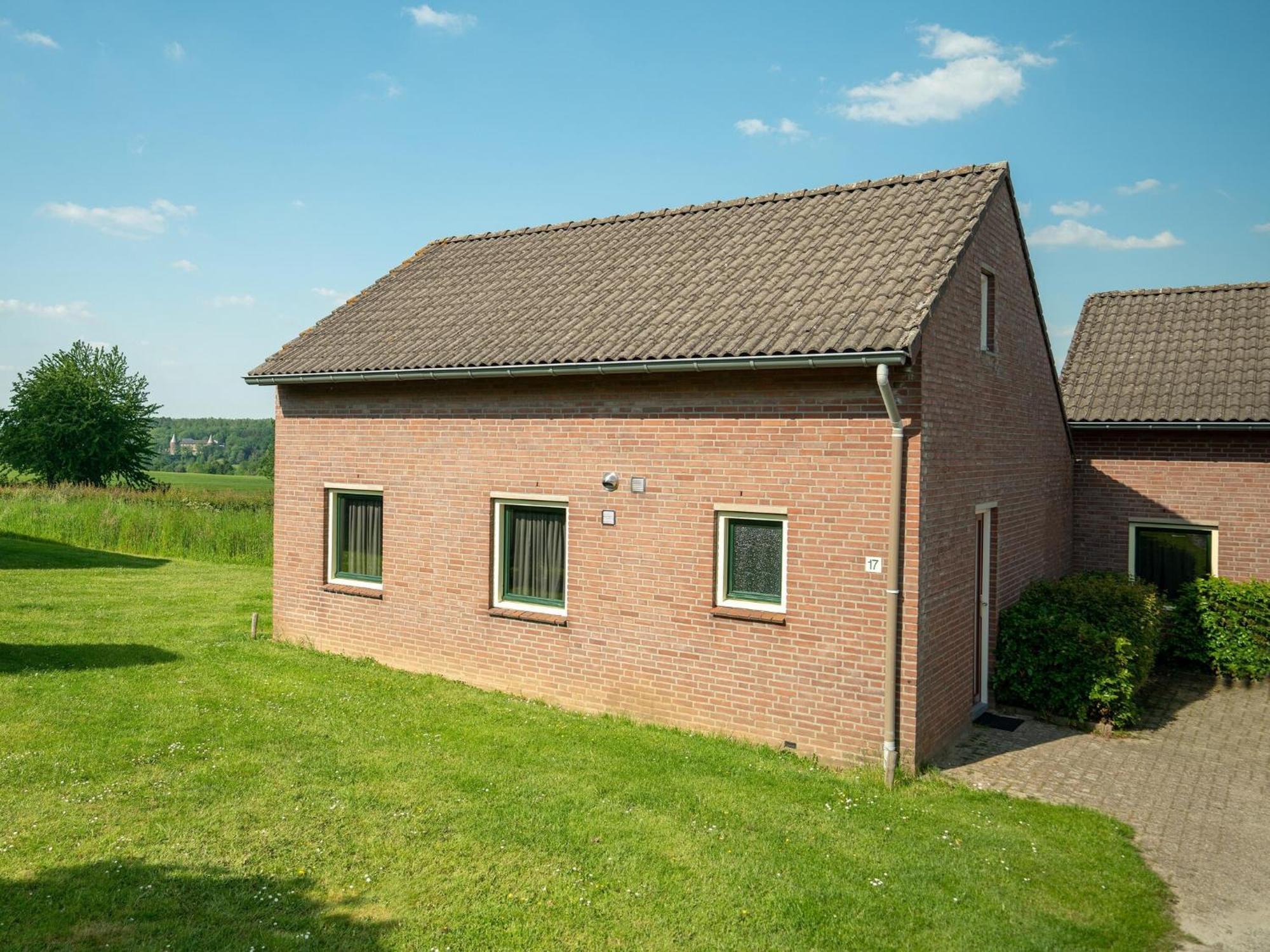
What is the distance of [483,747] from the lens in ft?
28.2

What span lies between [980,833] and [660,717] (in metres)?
3.43

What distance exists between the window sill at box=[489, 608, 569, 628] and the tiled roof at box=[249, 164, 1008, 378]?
9.47 feet

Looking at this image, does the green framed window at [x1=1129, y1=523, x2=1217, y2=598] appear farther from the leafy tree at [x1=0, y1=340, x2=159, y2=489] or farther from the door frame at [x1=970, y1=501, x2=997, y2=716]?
the leafy tree at [x1=0, y1=340, x2=159, y2=489]

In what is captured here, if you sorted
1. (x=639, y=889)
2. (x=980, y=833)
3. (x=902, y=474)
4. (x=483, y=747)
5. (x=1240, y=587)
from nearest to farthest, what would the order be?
(x=639, y=889) → (x=980, y=833) → (x=902, y=474) → (x=483, y=747) → (x=1240, y=587)

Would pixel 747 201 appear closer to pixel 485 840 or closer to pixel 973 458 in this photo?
pixel 973 458

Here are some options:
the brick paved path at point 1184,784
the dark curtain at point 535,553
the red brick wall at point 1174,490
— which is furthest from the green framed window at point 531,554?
the red brick wall at point 1174,490

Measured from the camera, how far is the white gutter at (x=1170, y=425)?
41.1 feet

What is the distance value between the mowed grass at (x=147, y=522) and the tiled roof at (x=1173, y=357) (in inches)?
748

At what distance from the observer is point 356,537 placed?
1205 cm

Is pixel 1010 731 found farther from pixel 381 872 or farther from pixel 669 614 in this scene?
pixel 381 872

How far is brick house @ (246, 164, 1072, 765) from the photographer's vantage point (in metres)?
8.20

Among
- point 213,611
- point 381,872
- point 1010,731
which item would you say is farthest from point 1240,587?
point 213,611

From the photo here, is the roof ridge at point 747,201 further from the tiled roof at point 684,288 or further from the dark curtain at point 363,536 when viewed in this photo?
the dark curtain at point 363,536

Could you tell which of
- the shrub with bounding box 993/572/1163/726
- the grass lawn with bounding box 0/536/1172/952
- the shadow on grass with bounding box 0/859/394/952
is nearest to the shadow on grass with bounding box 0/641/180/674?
the grass lawn with bounding box 0/536/1172/952
